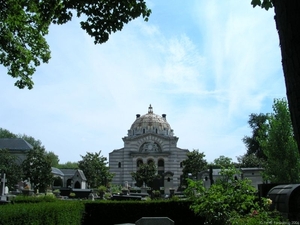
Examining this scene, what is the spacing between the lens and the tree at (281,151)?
31594mm

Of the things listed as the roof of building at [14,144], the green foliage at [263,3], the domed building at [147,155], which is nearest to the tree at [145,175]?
the domed building at [147,155]

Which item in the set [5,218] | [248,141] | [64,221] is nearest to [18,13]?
[5,218]

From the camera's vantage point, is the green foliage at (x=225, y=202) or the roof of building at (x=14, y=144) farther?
the roof of building at (x=14, y=144)

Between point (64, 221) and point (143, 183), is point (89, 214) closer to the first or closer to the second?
point (64, 221)

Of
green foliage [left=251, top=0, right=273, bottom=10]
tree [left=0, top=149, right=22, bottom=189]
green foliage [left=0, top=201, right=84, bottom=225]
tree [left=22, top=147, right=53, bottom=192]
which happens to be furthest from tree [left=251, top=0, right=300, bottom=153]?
tree [left=22, top=147, right=53, bottom=192]

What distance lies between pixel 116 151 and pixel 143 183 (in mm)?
19826

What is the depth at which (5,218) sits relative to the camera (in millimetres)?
8898

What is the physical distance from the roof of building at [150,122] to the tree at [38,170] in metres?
42.6

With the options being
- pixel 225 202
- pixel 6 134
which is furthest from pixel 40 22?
pixel 6 134

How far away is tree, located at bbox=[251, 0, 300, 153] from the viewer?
7.25ft

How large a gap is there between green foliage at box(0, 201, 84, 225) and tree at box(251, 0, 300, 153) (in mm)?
8556

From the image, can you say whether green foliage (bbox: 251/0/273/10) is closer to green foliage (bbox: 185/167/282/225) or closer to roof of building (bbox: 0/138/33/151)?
green foliage (bbox: 185/167/282/225)

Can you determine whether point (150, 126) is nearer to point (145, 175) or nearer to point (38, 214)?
point (145, 175)

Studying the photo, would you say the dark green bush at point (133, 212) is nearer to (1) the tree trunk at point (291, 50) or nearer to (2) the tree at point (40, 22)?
(2) the tree at point (40, 22)
